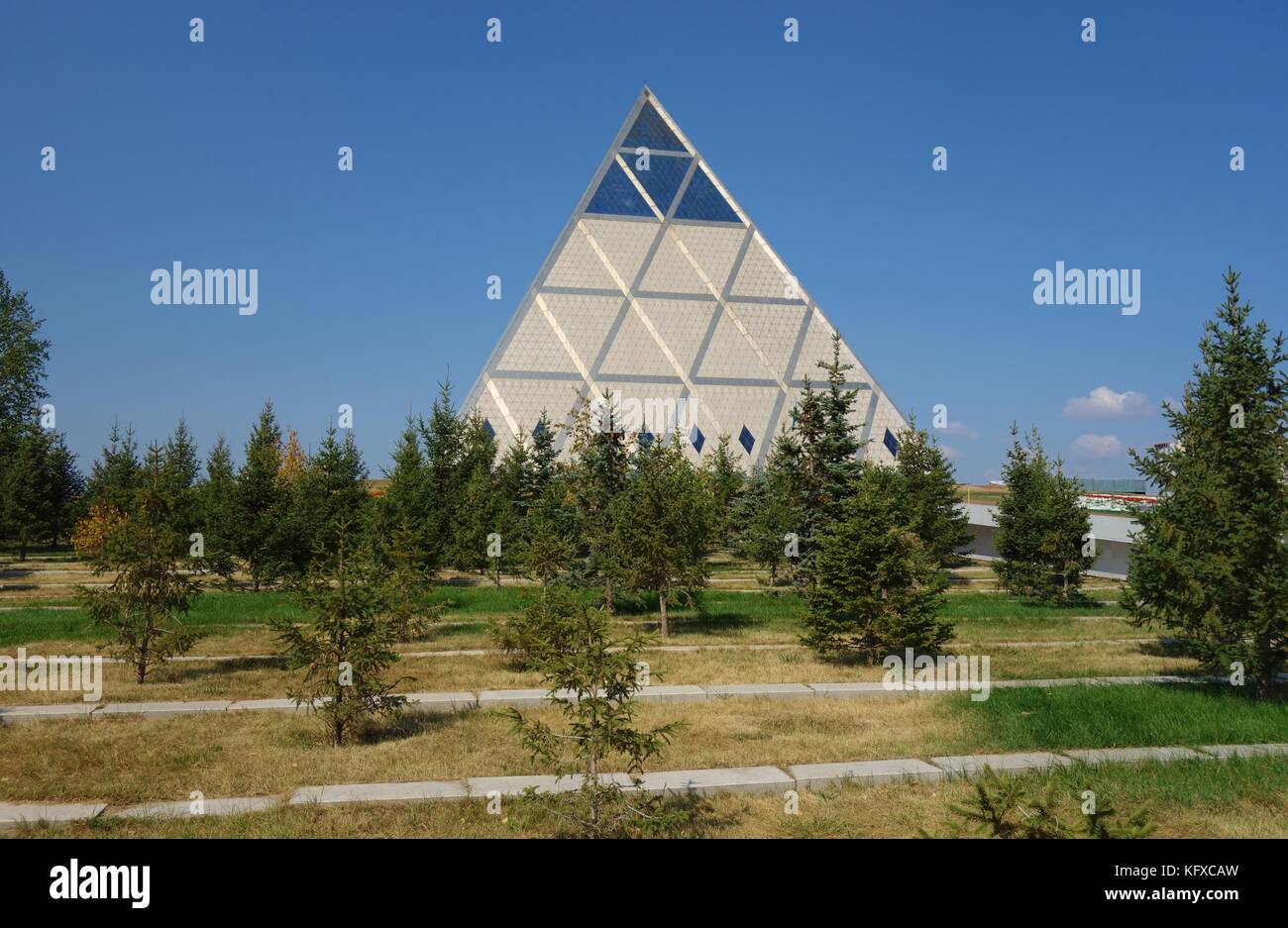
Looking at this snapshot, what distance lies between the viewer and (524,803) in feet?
23.3

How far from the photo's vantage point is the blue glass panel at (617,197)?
5594cm

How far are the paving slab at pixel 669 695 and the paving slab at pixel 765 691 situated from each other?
0.62ft

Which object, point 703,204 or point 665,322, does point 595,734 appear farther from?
point 703,204

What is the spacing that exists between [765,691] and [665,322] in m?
45.2

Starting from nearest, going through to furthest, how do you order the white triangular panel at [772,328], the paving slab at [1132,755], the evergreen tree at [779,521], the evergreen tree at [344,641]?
the paving slab at [1132,755] < the evergreen tree at [344,641] < the evergreen tree at [779,521] < the white triangular panel at [772,328]

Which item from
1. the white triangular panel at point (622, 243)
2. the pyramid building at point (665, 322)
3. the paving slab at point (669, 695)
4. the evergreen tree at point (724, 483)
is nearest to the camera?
the paving slab at point (669, 695)

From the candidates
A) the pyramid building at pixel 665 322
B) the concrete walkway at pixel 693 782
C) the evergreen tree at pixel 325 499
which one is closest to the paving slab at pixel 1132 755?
the concrete walkway at pixel 693 782

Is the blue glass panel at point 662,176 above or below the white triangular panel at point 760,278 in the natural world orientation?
above

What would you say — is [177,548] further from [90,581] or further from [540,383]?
[540,383]

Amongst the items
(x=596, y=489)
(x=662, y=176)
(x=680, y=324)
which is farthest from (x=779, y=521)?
(x=662, y=176)

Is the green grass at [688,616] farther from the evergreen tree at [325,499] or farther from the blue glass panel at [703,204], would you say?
the blue glass panel at [703,204]

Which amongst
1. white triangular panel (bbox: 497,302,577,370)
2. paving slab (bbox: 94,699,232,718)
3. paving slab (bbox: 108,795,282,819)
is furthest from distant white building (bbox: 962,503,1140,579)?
white triangular panel (bbox: 497,302,577,370)
